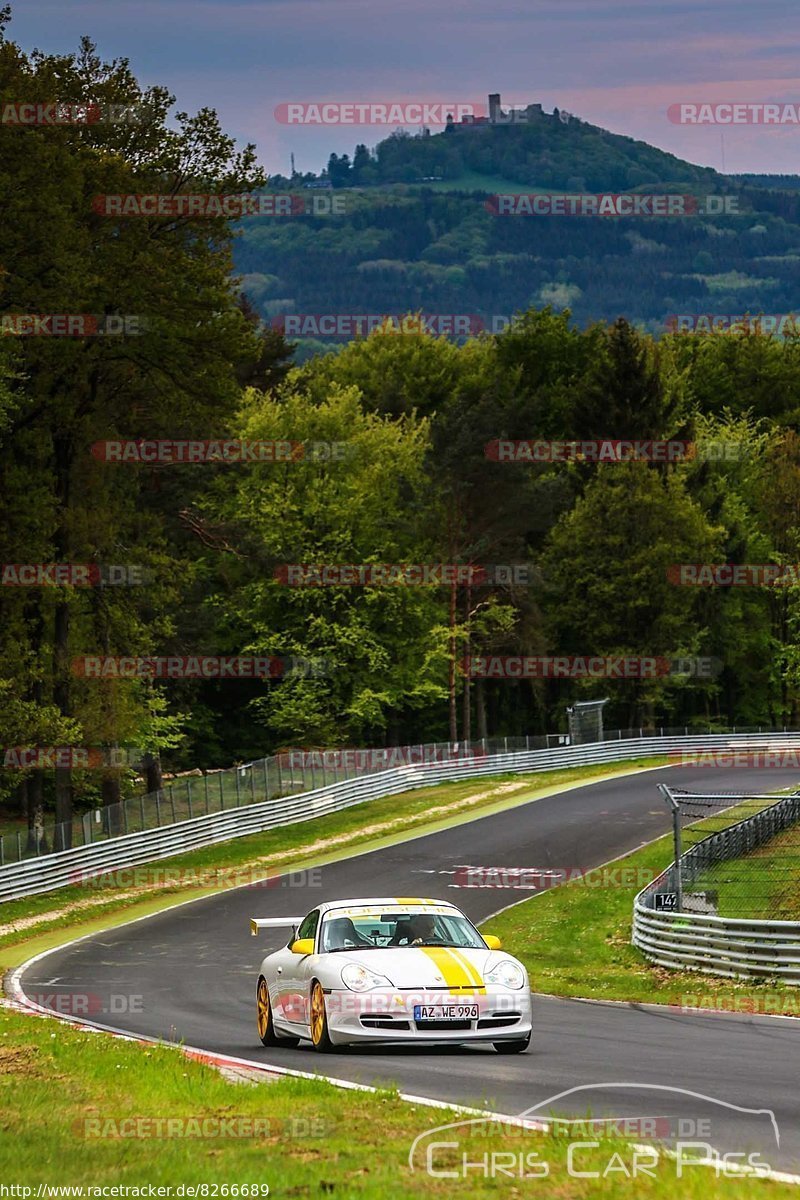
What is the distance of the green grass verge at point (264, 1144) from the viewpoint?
8273mm

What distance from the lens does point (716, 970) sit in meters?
23.0

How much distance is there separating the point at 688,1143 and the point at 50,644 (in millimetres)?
37750

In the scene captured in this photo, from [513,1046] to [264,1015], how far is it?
2890 millimetres

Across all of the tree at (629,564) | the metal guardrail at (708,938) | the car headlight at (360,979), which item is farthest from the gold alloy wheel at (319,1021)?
the tree at (629,564)

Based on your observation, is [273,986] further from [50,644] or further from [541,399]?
[541,399]

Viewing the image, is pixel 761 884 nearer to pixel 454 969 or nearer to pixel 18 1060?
pixel 454 969

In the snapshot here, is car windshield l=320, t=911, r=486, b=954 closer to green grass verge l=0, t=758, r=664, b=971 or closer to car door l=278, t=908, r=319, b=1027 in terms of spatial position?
car door l=278, t=908, r=319, b=1027

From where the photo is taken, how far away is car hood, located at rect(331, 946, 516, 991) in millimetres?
14594

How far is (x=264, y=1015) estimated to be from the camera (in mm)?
16453

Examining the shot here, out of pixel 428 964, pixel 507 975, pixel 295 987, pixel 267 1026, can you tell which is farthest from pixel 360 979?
pixel 267 1026

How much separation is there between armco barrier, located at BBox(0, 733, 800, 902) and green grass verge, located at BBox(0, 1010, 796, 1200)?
2858 cm

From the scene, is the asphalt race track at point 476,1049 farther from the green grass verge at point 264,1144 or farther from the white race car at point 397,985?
the green grass verge at point 264,1144

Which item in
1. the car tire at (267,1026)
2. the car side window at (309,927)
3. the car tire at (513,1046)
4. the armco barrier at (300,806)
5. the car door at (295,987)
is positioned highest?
the car side window at (309,927)

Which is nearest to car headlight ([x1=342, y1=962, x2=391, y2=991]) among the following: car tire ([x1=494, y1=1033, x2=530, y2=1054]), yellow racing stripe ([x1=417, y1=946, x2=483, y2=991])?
yellow racing stripe ([x1=417, y1=946, x2=483, y2=991])
